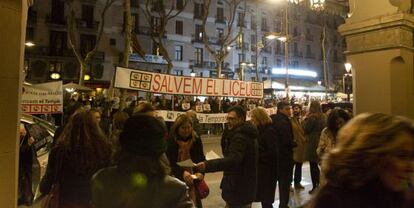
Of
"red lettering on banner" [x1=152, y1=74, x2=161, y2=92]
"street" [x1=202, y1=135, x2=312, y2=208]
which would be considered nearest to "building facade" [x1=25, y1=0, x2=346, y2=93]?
"red lettering on banner" [x1=152, y1=74, x2=161, y2=92]

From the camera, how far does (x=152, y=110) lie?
5.69 m

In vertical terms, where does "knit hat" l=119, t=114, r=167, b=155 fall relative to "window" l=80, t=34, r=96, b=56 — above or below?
below

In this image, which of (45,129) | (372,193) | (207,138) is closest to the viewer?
(372,193)

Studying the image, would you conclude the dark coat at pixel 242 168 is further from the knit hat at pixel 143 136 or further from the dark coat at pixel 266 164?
the knit hat at pixel 143 136

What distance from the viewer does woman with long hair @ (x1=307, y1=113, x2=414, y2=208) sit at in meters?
1.74

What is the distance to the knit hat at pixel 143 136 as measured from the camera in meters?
2.28

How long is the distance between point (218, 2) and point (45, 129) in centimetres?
5233

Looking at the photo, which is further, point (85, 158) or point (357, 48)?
point (357, 48)

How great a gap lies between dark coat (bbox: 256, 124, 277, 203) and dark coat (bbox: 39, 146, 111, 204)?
9.61 feet

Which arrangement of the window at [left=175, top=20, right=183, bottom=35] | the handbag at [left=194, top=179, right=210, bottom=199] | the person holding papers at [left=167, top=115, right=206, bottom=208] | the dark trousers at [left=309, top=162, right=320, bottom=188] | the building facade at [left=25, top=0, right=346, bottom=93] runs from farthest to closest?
the window at [left=175, top=20, right=183, bottom=35]
the building facade at [left=25, top=0, right=346, bottom=93]
the dark trousers at [left=309, top=162, right=320, bottom=188]
the person holding papers at [left=167, top=115, right=206, bottom=208]
the handbag at [left=194, top=179, right=210, bottom=199]

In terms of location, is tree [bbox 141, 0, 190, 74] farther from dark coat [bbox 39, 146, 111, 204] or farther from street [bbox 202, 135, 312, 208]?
dark coat [bbox 39, 146, 111, 204]

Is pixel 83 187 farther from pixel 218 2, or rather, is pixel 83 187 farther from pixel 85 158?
pixel 218 2

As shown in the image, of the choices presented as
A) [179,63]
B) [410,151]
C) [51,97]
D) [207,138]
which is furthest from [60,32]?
[410,151]

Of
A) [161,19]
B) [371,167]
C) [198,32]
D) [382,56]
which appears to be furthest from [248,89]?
[198,32]
